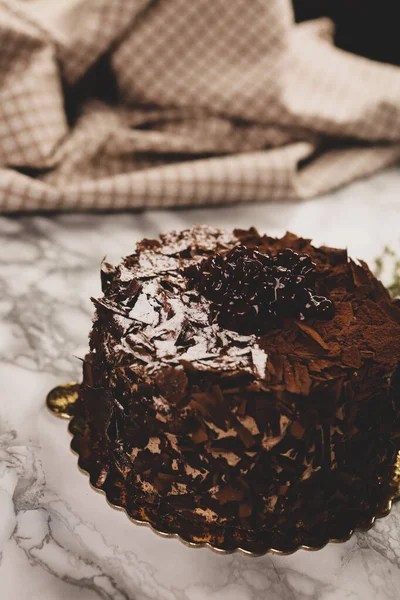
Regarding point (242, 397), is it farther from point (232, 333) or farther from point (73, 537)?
point (73, 537)

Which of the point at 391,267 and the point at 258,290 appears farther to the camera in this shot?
the point at 391,267

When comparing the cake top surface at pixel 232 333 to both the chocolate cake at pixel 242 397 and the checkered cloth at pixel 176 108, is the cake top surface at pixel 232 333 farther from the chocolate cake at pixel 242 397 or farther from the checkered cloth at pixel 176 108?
the checkered cloth at pixel 176 108

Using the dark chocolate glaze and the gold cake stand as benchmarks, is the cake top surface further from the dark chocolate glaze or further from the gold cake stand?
the gold cake stand

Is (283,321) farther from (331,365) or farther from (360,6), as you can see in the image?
(360,6)

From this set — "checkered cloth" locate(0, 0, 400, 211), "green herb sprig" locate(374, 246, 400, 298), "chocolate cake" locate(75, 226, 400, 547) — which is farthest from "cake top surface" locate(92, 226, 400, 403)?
"checkered cloth" locate(0, 0, 400, 211)

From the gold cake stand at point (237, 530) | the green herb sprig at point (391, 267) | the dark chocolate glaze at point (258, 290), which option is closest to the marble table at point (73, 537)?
the gold cake stand at point (237, 530)

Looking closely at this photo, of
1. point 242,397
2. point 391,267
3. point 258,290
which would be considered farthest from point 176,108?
point 242,397

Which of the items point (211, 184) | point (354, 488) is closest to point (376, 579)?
point (354, 488)
